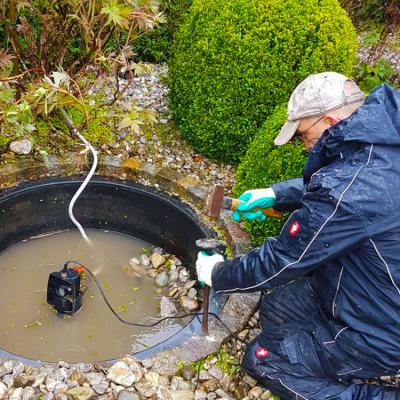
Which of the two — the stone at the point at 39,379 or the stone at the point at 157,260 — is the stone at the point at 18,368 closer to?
the stone at the point at 39,379

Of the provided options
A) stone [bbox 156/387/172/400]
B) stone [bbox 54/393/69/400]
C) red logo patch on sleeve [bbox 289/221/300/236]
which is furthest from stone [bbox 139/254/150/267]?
red logo patch on sleeve [bbox 289/221/300/236]

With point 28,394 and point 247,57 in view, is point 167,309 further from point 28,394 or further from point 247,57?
point 247,57

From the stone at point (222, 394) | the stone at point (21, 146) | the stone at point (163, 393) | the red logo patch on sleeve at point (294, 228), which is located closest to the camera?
the red logo patch on sleeve at point (294, 228)

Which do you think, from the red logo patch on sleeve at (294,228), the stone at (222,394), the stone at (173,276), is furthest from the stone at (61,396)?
the stone at (173,276)

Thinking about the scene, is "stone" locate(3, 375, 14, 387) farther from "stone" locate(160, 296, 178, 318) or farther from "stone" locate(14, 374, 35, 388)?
"stone" locate(160, 296, 178, 318)

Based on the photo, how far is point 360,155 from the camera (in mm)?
2045

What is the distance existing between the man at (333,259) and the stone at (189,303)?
518 millimetres

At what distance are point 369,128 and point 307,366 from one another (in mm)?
1191

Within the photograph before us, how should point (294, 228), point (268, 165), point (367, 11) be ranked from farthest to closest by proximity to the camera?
point (367, 11) → point (268, 165) → point (294, 228)

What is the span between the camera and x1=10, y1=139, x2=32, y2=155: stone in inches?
141

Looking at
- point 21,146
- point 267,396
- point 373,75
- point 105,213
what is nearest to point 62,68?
point 21,146

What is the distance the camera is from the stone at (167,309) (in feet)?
10.7

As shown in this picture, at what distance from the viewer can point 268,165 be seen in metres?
3.08

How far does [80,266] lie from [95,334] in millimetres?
485
